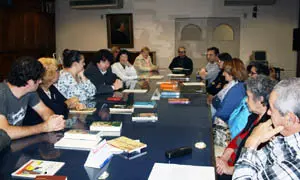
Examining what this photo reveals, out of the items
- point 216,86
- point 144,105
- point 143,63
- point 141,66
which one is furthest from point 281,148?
point 143,63

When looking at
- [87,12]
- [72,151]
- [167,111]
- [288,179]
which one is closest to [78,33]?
[87,12]

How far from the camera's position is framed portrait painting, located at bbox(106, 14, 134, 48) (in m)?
9.60

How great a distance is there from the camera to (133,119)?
2.58m

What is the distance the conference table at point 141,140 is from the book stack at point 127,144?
53 mm

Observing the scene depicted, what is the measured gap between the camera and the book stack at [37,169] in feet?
4.99

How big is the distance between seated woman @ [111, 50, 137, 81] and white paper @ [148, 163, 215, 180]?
4.15m

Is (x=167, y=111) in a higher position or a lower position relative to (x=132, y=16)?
lower

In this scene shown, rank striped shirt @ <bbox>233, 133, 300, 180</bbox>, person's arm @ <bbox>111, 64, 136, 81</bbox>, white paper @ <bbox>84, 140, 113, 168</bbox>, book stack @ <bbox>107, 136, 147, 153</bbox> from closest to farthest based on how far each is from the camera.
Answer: striped shirt @ <bbox>233, 133, 300, 180</bbox> → white paper @ <bbox>84, 140, 113, 168</bbox> → book stack @ <bbox>107, 136, 147, 153</bbox> → person's arm @ <bbox>111, 64, 136, 81</bbox>

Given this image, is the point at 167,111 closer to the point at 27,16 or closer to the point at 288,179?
the point at 288,179

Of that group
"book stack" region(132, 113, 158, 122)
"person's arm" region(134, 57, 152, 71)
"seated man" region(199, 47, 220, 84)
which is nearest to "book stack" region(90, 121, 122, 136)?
"book stack" region(132, 113, 158, 122)

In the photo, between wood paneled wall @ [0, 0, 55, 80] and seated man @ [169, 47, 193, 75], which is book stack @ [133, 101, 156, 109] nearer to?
seated man @ [169, 47, 193, 75]

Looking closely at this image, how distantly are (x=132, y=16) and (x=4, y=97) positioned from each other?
7.77 m

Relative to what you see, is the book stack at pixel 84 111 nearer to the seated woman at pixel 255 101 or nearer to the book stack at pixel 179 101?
the book stack at pixel 179 101

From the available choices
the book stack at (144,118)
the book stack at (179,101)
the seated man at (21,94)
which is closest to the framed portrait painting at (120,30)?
the book stack at (179,101)
